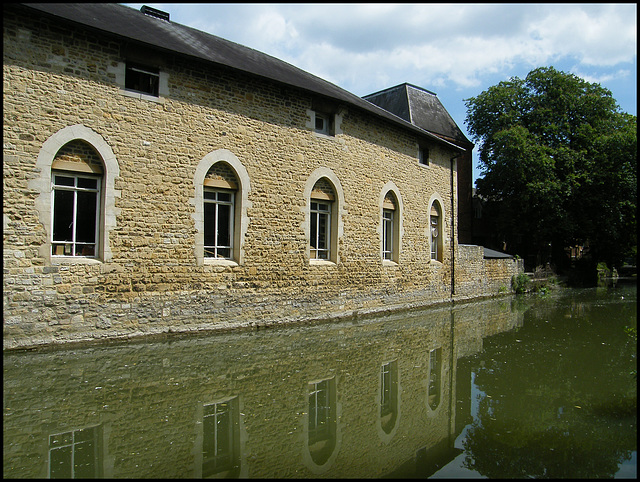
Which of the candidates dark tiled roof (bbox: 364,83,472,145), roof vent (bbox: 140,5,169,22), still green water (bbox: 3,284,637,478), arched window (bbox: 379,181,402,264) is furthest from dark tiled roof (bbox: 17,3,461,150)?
dark tiled roof (bbox: 364,83,472,145)

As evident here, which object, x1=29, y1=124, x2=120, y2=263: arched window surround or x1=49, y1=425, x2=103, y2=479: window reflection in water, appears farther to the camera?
x1=29, y1=124, x2=120, y2=263: arched window surround

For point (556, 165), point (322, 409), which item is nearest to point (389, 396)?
point (322, 409)

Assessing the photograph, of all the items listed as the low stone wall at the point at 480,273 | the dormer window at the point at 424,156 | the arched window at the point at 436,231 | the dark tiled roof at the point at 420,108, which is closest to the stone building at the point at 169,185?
the dormer window at the point at 424,156

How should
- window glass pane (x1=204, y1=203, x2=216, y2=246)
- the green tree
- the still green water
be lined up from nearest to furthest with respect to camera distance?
the still green water < window glass pane (x1=204, y1=203, x2=216, y2=246) < the green tree

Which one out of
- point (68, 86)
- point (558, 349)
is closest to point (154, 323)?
point (68, 86)

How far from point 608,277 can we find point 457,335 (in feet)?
98.2

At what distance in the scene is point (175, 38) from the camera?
1018 centimetres

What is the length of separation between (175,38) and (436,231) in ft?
35.3

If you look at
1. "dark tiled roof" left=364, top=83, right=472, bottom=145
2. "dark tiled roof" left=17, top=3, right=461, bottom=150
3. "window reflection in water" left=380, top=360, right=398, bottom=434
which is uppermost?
"dark tiled roof" left=364, top=83, right=472, bottom=145

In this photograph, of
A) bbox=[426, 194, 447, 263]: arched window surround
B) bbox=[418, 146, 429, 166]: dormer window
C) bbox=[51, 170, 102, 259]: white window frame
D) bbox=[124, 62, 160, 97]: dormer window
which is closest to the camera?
bbox=[51, 170, 102, 259]: white window frame

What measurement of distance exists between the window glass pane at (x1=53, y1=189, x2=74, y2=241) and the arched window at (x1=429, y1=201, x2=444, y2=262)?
11.8 metres

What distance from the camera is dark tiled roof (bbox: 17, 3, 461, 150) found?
8445mm

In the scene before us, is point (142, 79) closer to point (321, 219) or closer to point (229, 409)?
point (321, 219)

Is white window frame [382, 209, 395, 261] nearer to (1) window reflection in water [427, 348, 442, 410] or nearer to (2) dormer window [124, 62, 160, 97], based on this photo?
(1) window reflection in water [427, 348, 442, 410]
